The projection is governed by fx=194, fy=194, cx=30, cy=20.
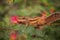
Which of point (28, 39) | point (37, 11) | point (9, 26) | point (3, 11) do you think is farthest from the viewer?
point (3, 11)

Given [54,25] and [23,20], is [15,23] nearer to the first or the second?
[23,20]

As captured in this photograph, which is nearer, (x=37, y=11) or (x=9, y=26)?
(x=9, y=26)

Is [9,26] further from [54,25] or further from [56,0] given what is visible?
[56,0]

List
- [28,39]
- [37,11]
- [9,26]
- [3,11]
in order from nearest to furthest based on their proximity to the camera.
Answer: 1. [28,39]
2. [9,26]
3. [37,11]
4. [3,11]

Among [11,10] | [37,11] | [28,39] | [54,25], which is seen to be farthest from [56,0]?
[28,39]

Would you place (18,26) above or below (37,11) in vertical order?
above

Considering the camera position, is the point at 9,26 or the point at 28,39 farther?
the point at 9,26

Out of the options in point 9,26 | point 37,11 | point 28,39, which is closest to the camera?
point 28,39

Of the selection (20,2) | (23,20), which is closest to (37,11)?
(20,2)

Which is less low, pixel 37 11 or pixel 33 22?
pixel 33 22
